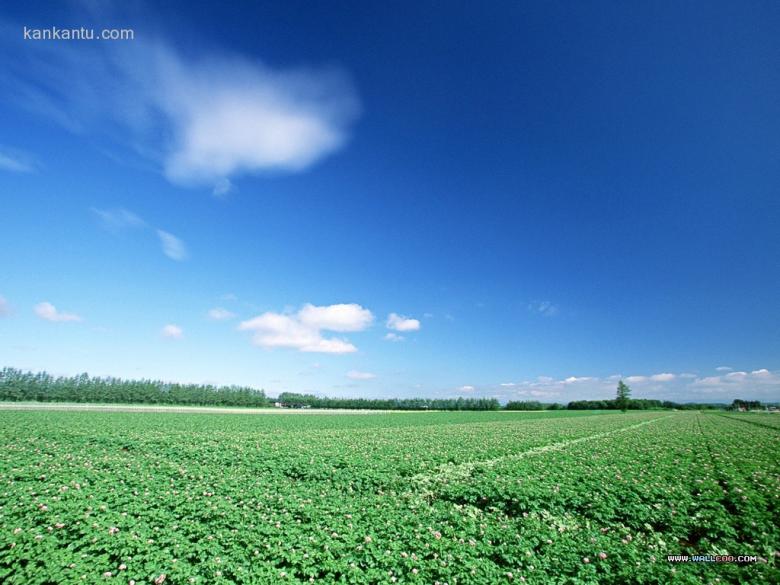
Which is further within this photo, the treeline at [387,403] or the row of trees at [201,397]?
the treeline at [387,403]

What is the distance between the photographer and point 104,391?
103500 millimetres

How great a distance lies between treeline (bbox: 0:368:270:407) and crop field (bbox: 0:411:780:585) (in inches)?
4417

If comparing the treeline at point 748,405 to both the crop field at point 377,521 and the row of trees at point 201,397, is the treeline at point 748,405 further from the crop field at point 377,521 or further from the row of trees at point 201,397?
the crop field at point 377,521

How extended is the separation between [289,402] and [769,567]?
176916 millimetres

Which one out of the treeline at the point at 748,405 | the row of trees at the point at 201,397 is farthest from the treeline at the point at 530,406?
the treeline at the point at 748,405

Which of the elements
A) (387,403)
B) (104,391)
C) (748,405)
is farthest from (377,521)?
(748,405)

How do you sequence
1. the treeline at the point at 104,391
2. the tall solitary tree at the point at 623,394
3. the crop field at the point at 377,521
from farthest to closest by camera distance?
the tall solitary tree at the point at 623,394, the treeline at the point at 104,391, the crop field at the point at 377,521

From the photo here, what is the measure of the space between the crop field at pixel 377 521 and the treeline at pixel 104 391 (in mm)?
112196

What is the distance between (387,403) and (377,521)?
164m

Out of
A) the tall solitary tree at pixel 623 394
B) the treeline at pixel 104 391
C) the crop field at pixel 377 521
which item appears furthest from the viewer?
the tall solitary tree at pixel 623 394

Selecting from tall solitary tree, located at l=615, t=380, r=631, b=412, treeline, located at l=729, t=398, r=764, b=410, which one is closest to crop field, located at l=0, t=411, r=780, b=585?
tall solitary tree, located at l=615, t=380, r=631, b=412

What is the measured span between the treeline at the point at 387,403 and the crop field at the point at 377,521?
15609cm

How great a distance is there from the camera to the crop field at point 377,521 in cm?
655

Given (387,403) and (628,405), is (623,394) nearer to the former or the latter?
(628,405)
